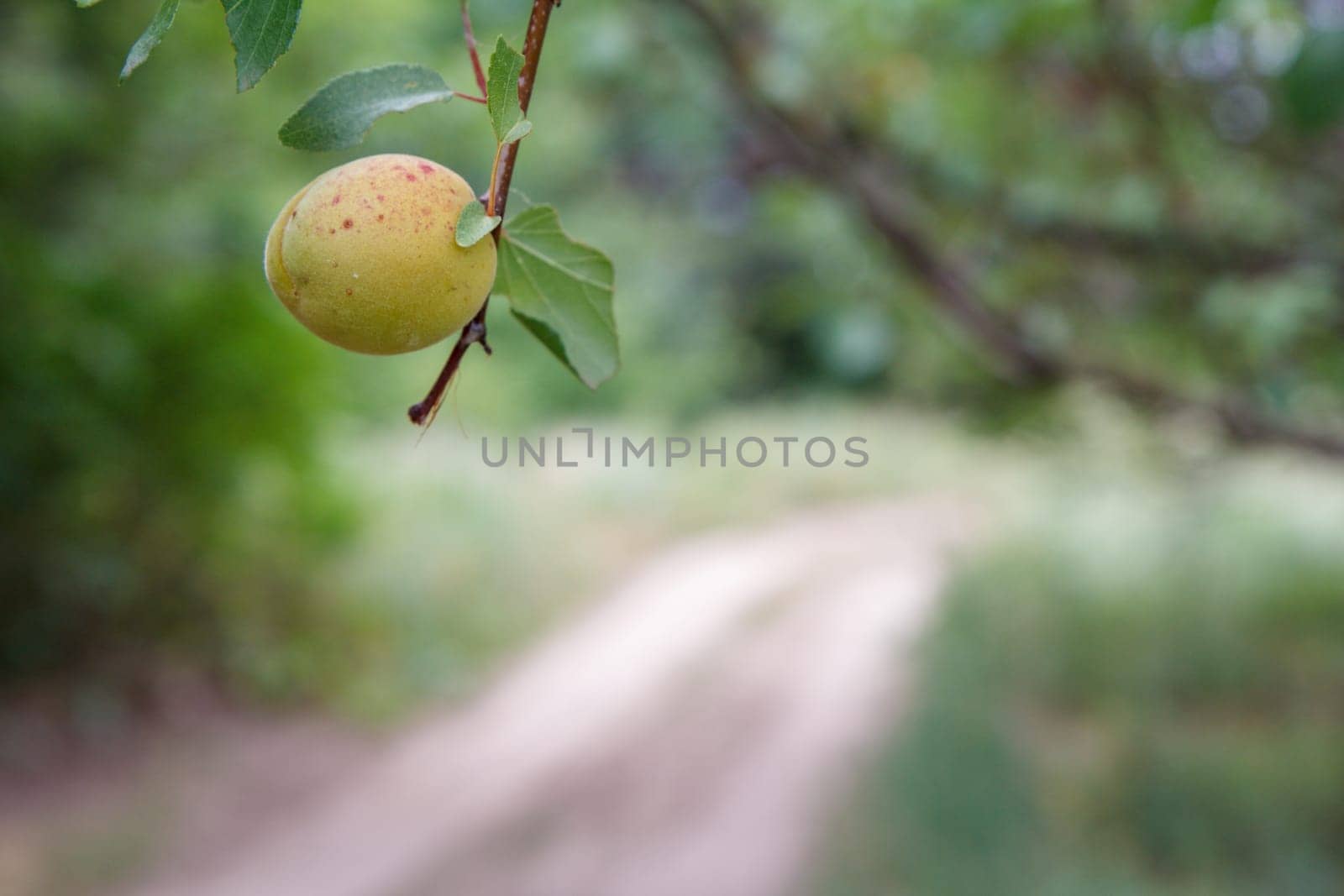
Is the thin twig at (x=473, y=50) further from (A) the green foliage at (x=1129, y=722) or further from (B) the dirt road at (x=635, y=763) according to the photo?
(B) the dirt road at (x=635, y=763)

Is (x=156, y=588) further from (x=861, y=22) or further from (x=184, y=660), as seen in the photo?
(x=861, y=22)

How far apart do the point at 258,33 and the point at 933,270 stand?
195cm

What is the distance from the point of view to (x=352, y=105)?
0.48 meters

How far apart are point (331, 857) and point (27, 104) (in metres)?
2.95

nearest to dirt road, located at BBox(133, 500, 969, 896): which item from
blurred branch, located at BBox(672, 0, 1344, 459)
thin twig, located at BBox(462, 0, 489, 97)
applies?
blurred branch, located at BBox(672, 0, 1344, 459)

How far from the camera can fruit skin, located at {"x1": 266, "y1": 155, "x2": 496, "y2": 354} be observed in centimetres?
44

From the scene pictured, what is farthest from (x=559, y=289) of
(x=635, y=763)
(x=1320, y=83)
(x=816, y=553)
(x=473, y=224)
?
(x=816, y=553)

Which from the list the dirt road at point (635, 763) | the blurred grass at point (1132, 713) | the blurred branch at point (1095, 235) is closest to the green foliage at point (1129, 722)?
the blurred grass at point (1132, 713)

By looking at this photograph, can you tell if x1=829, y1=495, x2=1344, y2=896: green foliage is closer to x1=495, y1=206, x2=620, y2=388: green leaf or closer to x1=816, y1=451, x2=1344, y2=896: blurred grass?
x1=816, y1=451, x2=1344, y2=896: blurred grass

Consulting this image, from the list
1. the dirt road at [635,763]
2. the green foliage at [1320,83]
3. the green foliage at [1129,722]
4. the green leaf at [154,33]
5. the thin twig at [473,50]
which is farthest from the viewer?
the dirt road at [635,763]

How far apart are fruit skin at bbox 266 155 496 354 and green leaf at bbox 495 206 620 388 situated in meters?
0.03

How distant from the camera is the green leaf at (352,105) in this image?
47cm

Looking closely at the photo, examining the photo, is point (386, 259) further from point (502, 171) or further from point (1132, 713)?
point (1132, 713)

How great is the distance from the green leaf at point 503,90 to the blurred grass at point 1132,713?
11.0 ft
